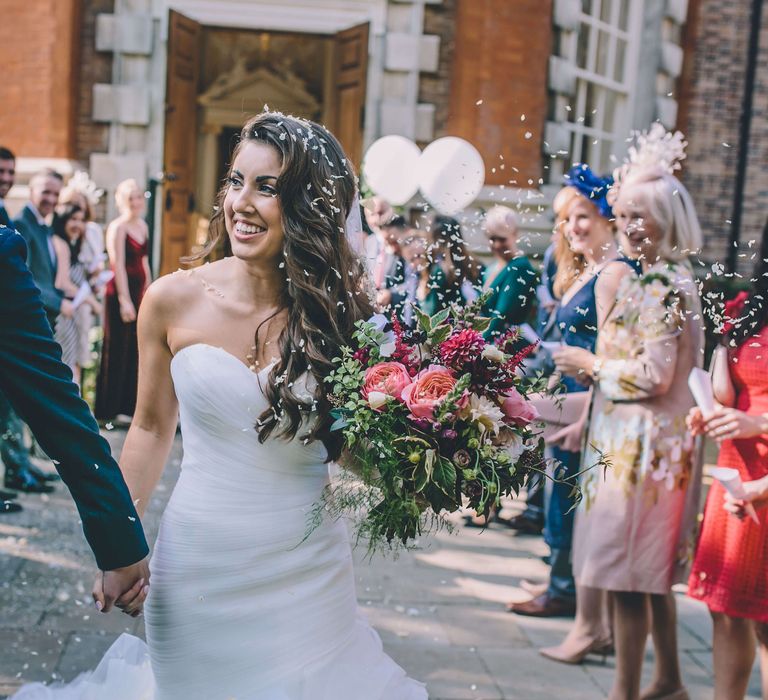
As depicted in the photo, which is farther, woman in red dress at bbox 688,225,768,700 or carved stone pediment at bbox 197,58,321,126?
carved stone pediment at bbox 197,58,321,126

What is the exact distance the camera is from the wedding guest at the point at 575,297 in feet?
14.5

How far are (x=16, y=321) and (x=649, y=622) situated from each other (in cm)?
284

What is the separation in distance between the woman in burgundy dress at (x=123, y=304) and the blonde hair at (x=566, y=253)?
4492 mm

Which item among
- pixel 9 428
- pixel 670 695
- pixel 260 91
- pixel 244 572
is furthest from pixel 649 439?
pixel 260 91

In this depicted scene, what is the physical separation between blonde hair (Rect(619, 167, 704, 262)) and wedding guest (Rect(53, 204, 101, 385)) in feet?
15.9

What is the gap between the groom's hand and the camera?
7.66 feet

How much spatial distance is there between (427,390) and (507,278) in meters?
3.82

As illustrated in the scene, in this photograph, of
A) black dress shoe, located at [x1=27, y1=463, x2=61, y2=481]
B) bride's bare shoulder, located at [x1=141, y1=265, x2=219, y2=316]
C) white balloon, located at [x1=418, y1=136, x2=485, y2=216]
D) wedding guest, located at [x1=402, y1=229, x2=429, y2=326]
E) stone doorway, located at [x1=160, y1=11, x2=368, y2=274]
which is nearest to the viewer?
bride's bare shoulder, located at [x1=141, y1=265, x2=219, y2=316]

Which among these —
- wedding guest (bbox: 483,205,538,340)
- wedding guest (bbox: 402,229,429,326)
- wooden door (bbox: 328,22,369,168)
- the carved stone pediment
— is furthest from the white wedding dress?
the carved stone pediment

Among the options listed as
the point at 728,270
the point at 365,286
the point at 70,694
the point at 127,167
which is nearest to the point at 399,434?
the point at 365,286

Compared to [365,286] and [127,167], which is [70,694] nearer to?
[365,286]

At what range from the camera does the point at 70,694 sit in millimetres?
2779

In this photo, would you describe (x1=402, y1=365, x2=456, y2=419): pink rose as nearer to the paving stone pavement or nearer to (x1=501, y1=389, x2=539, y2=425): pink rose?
(x1=501, y1=389, x2=539, y2=425): pink rose

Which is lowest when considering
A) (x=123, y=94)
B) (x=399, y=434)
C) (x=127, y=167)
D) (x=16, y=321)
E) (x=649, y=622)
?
(x=649, y=622)
